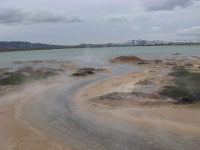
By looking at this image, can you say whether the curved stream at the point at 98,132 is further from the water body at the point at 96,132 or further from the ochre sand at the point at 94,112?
the ochre sand at the point at 94,112

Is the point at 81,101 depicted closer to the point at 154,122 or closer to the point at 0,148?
the point at 154,122

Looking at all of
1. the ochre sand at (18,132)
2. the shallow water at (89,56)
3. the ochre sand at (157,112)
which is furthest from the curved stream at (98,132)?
the shallow water at (89,56)

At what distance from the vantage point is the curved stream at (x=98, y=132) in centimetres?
899

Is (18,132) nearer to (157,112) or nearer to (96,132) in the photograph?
(96,132)

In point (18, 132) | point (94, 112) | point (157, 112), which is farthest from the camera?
point (94, 112)

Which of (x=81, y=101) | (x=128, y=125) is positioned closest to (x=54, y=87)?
(x=81, y=101)

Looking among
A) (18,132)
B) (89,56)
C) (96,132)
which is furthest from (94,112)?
(89,56)

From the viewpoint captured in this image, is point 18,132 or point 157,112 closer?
point 18,132

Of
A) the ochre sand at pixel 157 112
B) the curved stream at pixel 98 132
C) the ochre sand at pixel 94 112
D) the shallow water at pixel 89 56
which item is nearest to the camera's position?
the curved stream at pixel 98 132

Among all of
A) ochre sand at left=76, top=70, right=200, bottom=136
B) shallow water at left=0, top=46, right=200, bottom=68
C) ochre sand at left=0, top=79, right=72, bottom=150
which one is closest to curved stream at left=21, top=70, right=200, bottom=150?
ochre sand at left=0, top=79, right=72, bottom=150

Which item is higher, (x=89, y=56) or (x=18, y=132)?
(x=89, y=56)

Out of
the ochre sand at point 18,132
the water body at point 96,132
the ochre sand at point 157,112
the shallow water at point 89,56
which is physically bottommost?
the ochre sand at point 18,132

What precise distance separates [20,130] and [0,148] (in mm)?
1781

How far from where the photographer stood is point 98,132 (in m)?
10.3
